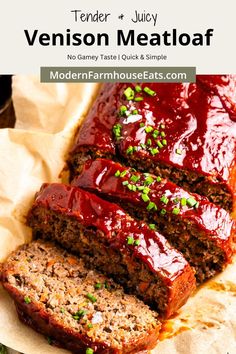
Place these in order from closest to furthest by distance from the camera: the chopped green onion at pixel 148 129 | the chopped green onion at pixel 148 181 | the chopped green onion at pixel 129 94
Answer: the chopped green onion at pixel 148 181, the chopped green onion at pixel 148 129, the chopped green onion at pixel 129 94

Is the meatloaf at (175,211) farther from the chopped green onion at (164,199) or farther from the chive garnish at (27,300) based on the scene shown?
the chive garnish at (27,300)

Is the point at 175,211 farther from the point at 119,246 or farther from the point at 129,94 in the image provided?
the point at 129,94

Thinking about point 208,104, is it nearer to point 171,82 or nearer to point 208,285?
point 171,82

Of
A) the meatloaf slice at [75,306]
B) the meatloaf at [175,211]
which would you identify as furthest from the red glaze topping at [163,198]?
the meatloaf slice at [75,306]

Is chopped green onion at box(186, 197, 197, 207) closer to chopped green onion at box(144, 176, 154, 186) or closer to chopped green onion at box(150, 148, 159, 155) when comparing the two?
chopped green onion at box(144, 176, 154, 186)

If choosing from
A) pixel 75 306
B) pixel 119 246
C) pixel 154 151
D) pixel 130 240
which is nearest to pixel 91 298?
pixel 75 306

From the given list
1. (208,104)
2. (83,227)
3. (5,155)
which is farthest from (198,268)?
(5,155)
